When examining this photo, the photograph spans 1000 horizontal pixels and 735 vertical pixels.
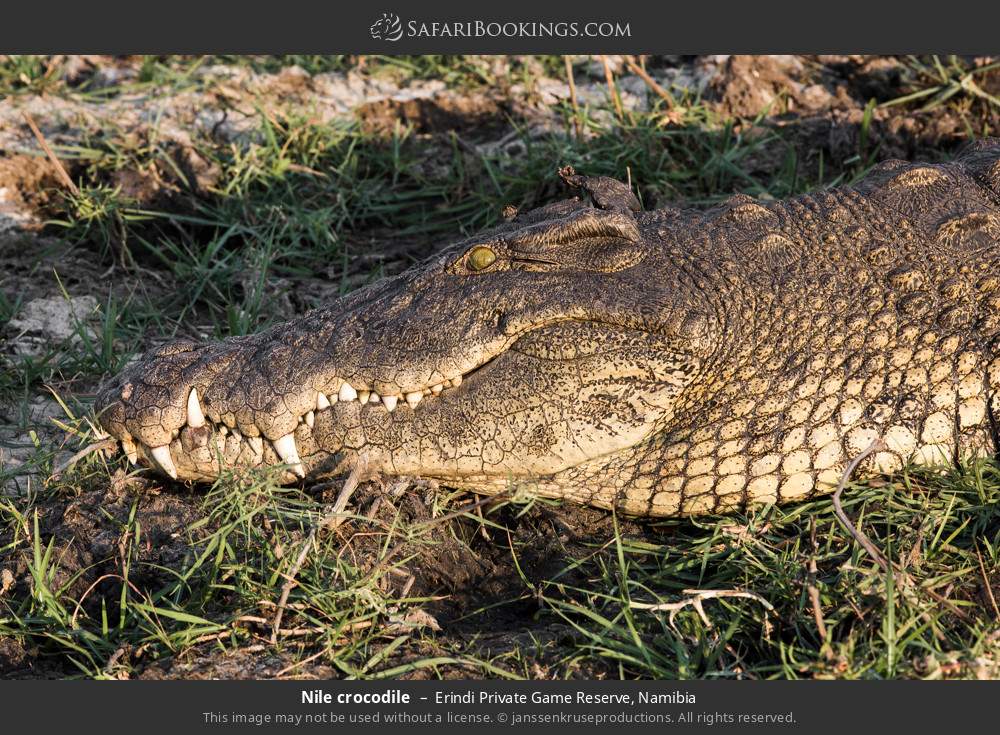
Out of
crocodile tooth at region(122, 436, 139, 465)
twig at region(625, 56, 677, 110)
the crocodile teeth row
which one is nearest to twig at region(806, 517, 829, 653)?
the crocodile teeth row

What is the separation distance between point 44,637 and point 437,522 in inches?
45.8

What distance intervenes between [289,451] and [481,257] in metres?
0.86

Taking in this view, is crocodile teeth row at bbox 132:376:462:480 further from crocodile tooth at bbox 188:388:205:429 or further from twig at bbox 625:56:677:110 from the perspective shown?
twig at bbox 625:56:677:110

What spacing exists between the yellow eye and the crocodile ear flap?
50 centimetres

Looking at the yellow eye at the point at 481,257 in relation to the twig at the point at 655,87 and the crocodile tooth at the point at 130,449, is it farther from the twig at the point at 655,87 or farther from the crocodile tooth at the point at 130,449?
the twig at the point at 655,87

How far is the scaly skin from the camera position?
3383 millimetres

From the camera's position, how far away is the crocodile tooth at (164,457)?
3455 mm

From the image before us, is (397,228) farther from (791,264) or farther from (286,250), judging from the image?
(791,264)

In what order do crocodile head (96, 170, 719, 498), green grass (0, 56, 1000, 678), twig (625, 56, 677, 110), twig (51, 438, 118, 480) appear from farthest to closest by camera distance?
twig (625, 56, 677, 110), twig (51, 438, 118, 480), crocodile head (96, 170, 719, 498), green grass (0, 56, 1000, 678)

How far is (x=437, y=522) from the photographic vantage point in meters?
3.33

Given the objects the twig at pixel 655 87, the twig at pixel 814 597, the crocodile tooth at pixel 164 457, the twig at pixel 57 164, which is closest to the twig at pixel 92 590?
the crocodile tooth at pixel 164 457

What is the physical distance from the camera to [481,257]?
348 centimetres

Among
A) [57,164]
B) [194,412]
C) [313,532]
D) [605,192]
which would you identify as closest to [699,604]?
[313,532]

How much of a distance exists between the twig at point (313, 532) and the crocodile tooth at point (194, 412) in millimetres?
504
